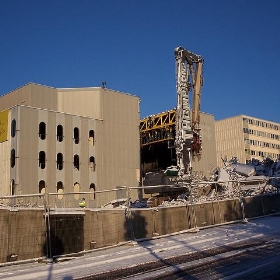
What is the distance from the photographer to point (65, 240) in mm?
10914

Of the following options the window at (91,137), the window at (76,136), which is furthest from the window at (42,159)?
the window at (91,137)

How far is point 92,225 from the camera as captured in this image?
1177 centimetres

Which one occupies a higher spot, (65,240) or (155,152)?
(155,152)

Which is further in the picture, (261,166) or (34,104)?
(34,104)

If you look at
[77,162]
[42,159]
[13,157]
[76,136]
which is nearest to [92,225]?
[13,157]

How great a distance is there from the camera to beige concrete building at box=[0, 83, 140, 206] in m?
38.6

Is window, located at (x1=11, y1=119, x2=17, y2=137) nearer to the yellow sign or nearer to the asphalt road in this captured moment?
the yellow sign

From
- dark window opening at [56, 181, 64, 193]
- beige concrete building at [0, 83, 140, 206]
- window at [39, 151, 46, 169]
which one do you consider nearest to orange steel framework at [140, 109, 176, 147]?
beige concrete building at [0, 83, 140, 206]

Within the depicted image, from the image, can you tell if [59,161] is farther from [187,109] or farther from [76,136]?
[187,109]

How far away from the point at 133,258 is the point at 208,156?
156 ft

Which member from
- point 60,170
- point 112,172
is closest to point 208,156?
point 112,172

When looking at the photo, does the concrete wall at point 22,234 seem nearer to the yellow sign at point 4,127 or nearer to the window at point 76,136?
the yellow sign at point 4,127

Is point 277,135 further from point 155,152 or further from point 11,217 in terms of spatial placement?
point 11,217

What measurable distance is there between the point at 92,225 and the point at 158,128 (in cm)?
4026
